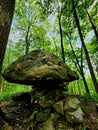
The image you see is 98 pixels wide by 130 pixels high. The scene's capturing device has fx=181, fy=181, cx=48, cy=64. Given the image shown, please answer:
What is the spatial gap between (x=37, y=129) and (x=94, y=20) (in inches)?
506

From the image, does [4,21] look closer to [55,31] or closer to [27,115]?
[27,115]

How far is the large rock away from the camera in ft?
19.9

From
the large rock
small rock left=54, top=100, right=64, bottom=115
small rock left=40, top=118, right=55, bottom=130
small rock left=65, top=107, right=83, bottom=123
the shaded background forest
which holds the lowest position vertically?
small rock left=40, top=118, right=55, bottom=130

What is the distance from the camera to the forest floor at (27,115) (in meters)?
5.68

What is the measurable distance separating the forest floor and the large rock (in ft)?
3.58

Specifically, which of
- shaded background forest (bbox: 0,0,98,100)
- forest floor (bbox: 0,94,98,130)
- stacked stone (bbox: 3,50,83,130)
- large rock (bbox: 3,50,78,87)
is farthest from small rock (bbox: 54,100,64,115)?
shaded background forest (bbox: 0,0,98,100)

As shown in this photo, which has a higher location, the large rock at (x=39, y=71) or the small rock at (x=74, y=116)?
the large rock at (x=39, y=71)

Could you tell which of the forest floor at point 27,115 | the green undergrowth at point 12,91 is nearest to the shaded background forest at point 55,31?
the green undergrowth at point 12,91

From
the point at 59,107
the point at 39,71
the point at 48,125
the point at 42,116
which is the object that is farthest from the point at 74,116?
the point at 39,71

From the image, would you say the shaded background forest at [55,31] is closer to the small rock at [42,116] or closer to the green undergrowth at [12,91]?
the green undergrowth at [12,91]

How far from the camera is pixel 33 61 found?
21.6 feet

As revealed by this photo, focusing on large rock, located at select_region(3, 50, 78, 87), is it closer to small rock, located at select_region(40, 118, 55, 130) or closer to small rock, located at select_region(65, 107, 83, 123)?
small rock, located at select_region(65, 107, 83, 123)

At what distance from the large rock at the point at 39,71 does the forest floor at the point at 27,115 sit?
1.09 meters

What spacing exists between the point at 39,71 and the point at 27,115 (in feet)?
5.46
